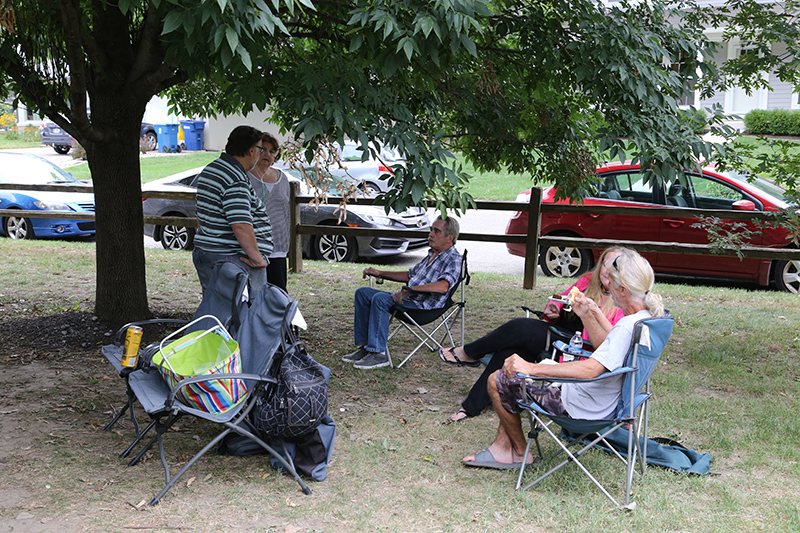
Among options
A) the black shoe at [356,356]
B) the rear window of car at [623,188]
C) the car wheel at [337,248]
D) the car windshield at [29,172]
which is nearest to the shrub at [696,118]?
the black shoe at [356,356]

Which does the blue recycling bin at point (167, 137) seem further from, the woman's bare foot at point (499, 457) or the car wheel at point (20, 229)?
the woman's bare foot at point (499, 457)

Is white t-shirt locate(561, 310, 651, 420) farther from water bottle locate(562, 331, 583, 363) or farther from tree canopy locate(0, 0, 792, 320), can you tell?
tree canopy locate(0, 0, 792, 320)

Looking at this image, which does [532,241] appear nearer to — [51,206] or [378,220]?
[378,220]

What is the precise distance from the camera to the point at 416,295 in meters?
5.72

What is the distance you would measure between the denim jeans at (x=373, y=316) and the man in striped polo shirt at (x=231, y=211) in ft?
3.36

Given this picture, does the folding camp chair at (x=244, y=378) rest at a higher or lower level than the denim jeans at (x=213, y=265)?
lower

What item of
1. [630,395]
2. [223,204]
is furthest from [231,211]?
[630,395]

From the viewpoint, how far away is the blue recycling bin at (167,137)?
29.7 m

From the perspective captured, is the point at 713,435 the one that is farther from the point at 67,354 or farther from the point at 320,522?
the point at 67,354

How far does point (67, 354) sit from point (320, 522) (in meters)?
3.34

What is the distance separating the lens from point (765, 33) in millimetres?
5516

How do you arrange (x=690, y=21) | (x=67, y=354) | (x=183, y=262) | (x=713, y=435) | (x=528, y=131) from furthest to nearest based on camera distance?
(x=183, y=262) → (x=528, y=131) → (x=67, y=354) → (x=690, y=21) → (x=713, y=435)

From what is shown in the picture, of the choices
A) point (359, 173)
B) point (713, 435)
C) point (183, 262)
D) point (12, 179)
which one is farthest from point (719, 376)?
point (12, 179)

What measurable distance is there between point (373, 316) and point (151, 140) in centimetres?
2772
